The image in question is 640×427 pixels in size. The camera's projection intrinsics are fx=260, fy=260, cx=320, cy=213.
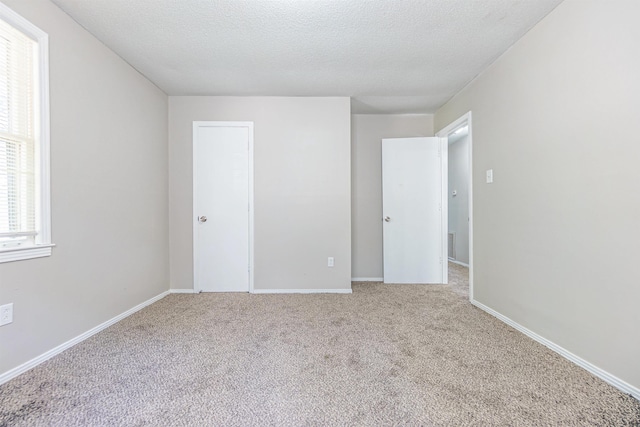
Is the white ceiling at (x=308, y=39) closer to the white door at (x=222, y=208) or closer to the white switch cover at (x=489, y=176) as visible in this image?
the white door at (x=222, y=208)

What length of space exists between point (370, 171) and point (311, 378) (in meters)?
2.93

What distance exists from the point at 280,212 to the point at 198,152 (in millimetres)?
1256

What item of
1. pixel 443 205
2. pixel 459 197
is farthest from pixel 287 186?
pixel 459 197

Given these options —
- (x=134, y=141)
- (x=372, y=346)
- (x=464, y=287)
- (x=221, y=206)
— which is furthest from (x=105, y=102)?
(x=464, y=287)

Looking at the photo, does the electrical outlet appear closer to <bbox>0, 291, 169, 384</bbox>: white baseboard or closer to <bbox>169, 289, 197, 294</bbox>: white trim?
<bbox>0, 291, 169, 384</bbox>: white baseboard

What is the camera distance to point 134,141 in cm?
262

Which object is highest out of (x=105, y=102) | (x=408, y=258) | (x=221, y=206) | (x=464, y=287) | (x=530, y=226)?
(x=105, y=102)

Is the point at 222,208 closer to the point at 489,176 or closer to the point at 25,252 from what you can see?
the point at 25,252

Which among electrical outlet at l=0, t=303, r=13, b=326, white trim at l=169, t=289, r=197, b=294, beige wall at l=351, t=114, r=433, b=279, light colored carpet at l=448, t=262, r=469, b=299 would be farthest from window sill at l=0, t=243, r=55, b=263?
light colored carpet at l=448, t=262, r=469, b=299

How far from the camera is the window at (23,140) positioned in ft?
5.10

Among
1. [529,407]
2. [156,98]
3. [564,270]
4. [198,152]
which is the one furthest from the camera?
[198,152]

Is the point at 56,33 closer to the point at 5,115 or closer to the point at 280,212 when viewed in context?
the point at 5,115

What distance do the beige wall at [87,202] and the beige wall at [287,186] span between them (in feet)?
1.11

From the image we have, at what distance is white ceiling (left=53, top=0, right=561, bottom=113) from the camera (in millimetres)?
1798
